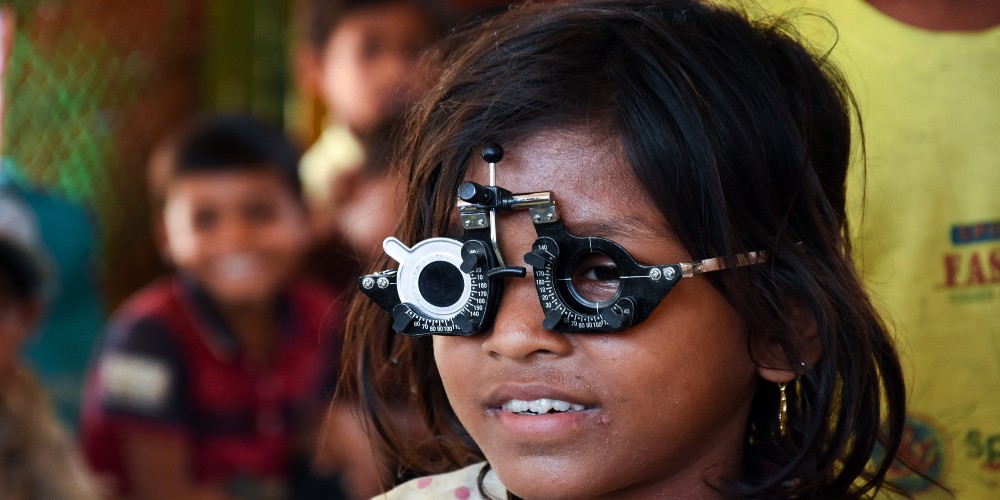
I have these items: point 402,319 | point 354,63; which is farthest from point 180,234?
point 402,319

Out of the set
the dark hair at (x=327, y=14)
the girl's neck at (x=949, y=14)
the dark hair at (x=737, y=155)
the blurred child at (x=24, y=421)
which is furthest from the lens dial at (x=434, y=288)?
the dark hair at (x=327, y=14)

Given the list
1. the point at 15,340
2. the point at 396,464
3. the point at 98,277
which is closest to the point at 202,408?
the point at 15,340

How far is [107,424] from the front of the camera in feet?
12.3

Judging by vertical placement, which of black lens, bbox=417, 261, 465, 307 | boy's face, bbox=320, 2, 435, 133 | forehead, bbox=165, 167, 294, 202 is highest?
boy's face, bbox=320, 2, 435, 133

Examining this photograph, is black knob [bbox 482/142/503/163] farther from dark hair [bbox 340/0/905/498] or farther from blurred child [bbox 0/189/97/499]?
blurred child [bbox 0/189/97/499]

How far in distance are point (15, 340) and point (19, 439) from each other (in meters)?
0.37

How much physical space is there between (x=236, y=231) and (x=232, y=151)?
0.29m

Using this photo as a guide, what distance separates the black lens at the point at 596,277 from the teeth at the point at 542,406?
14 centimetres

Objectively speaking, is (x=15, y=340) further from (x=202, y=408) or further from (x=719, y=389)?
(x=719, y=389)

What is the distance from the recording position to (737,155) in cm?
167

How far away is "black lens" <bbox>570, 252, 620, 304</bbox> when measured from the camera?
1645mm

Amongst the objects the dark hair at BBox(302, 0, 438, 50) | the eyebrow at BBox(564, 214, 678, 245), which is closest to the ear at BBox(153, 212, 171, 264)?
the dark hair at BBox(302, 0, 438, 50)

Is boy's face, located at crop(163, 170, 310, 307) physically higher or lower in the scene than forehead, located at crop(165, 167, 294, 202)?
lower

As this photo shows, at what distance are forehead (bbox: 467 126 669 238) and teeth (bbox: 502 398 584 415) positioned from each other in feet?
0.75
